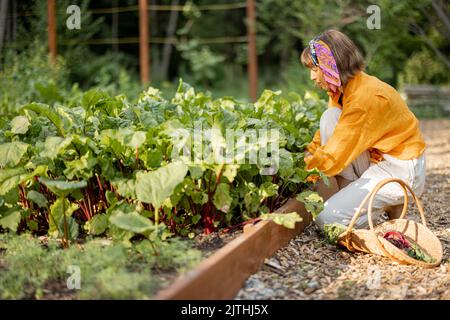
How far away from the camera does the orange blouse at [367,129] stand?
10.4 ft

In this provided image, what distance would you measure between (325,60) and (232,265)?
1.45m

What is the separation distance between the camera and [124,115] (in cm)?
322

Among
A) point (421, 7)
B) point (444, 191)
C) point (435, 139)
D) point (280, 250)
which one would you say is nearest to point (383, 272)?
point (280, 250)

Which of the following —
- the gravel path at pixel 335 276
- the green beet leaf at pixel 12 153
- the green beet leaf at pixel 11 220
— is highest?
the green beet leaf at pixel 12 153

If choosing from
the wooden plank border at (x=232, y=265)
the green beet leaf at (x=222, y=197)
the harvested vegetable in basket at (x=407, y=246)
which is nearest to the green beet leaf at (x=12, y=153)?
the green beet leaf at (x=222, y=197)

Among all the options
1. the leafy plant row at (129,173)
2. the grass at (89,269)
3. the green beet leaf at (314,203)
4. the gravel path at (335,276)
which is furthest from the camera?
the green beet leaf at (314,203)

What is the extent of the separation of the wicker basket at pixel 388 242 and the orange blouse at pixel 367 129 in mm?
322

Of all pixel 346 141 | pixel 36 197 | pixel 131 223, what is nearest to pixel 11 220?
pixel 36 197

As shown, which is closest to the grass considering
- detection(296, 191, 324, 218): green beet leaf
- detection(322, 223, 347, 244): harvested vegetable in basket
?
detection(296, 191, 324, 218): green beet leaf

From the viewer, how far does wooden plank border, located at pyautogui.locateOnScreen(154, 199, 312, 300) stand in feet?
6.53

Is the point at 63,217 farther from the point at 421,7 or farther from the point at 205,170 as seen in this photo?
the point at 421,7

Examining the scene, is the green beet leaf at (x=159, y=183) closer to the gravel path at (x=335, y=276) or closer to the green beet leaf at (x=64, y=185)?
the green beet leaf at (x=64, y=185)

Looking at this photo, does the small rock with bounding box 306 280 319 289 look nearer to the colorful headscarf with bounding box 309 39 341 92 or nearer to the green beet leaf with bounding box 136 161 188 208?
the green beet leaf with bounding box 136 161 188 208

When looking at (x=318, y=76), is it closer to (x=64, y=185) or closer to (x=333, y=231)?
(x=333, y=231)
